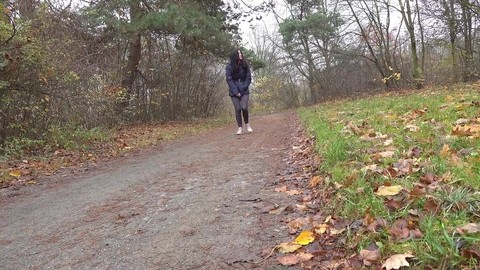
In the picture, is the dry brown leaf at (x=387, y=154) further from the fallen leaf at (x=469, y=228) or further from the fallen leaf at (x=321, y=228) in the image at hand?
the fallen leaf at (x=469, y=228)

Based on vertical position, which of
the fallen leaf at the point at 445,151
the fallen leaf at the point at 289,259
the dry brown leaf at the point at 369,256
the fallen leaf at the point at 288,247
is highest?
the fallen leaf at the point at 445,151

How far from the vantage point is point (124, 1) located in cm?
1230

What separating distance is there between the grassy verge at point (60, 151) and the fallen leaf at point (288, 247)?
176 inches

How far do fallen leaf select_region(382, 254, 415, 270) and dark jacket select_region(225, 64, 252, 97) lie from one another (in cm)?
671

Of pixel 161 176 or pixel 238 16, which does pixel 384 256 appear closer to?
pixel 161 176

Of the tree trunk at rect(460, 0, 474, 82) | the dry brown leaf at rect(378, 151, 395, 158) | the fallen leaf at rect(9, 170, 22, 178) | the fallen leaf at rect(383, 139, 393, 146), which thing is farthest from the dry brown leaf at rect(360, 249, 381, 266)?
the tree trunk at rect(460, 0, 474, 82)

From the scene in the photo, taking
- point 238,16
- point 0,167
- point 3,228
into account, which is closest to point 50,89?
point 0,167

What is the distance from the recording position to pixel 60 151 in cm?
803

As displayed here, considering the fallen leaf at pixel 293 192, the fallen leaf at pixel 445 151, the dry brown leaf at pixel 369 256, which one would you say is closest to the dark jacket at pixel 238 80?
the fallen leaf at pixel 293 192

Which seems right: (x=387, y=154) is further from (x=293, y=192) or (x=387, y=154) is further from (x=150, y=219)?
(x=150, y=219)

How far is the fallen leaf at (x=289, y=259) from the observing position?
236 cm

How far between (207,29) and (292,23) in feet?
37.2

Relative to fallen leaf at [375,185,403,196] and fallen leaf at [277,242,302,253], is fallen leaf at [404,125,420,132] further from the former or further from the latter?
fallen leaf at [277,242,302,253]

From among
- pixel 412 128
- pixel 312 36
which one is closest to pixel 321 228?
pixel 412 128
